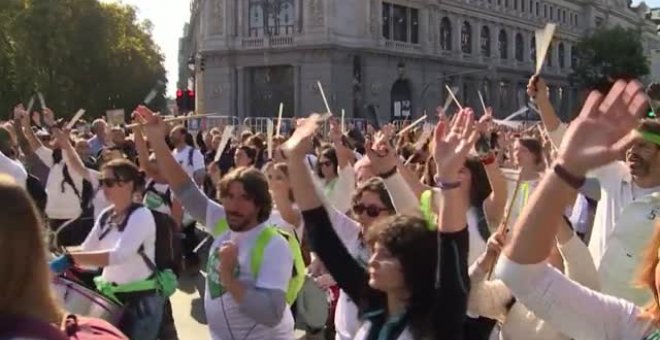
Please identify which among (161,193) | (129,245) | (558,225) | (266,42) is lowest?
(129,245)

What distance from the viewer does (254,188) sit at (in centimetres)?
427

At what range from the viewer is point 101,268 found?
5383mm

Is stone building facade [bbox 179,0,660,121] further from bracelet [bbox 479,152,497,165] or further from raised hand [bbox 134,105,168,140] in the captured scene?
raised hand [bbox 134,105,168,140]

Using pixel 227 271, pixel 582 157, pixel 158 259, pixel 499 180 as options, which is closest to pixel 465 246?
pixel 582 157

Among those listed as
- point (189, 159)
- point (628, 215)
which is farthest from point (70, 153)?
point (628, 215)

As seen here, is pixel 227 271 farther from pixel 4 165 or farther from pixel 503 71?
pixel 503 71

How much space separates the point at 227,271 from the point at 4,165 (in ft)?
12.2

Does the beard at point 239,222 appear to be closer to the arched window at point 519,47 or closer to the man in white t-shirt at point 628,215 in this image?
the man in white t-shirt at point 628,215

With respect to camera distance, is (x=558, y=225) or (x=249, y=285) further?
(x=249, y=285)

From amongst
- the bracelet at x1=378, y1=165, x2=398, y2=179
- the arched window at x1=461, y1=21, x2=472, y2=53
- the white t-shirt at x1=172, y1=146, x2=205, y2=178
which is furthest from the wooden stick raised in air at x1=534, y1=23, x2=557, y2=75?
the arched window at x1=461, y1=21, x2=472, y2=53

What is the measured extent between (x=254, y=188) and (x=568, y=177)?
6.94 feet

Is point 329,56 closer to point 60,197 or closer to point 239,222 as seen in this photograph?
point 60,197

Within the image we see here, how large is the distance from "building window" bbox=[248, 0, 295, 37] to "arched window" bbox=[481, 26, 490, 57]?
2089 cm

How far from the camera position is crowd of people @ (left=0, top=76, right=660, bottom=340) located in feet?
7.64
